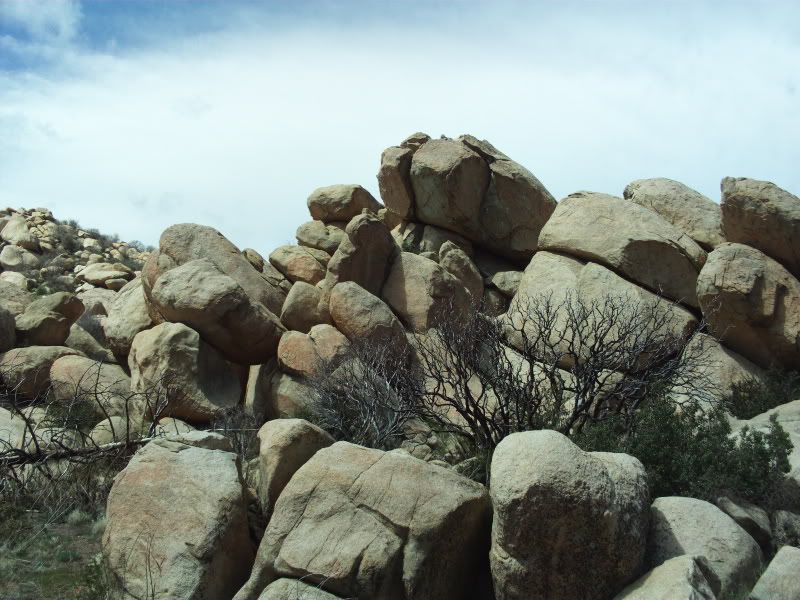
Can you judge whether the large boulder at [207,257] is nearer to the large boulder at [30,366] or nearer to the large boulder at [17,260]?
the large boulder at [30,366]

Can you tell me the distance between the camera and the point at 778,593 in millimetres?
8414

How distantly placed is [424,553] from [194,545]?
7.17 ft

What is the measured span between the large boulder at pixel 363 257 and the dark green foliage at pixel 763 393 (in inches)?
378

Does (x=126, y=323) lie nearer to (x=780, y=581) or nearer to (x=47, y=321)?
(x=47, y=321)

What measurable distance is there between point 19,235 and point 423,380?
29.1m

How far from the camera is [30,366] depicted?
21359mm

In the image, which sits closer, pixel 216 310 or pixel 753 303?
pixel 753 303

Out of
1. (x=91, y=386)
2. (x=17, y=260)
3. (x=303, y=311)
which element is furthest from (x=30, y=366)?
(x=17, y=260)

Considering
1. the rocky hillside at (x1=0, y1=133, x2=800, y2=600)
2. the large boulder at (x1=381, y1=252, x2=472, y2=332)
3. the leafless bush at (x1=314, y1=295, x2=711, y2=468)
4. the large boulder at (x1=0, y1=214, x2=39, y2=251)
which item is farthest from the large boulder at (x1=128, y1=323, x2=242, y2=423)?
the large boulder at (x1=0, y1=214, x2=39, y2=251)

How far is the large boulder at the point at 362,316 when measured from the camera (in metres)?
21.6

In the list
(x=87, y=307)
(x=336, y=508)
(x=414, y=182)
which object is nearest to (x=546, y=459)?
(x=336, y=508)

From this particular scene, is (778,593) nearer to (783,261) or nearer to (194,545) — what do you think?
(194,545)

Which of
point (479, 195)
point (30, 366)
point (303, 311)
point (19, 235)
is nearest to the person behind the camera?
point (30, 366)

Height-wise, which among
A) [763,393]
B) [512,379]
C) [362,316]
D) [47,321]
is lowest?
[47,321]
